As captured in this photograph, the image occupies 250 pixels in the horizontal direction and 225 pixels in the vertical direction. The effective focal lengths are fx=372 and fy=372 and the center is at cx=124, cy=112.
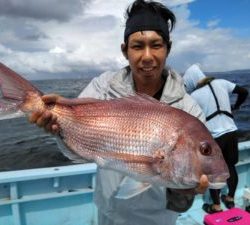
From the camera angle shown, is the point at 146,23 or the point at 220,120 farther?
the point at 220,120

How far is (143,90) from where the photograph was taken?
2.82 metres

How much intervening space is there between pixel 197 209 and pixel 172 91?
3561 millimetres

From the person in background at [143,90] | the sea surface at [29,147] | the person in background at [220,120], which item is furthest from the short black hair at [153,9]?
the sea surface at [29,147]

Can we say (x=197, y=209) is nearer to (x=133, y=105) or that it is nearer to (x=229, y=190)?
(x=229, y=190)

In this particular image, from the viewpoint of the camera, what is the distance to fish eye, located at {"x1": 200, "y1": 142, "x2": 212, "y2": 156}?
2099 mm

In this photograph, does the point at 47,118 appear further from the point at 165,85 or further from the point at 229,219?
the point at 229,219

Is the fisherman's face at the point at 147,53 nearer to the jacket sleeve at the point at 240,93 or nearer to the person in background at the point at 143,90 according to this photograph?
the person in background at the point at 143,90

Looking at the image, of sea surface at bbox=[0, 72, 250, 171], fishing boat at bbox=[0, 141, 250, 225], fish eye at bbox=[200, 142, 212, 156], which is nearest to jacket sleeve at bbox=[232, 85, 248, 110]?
fishing boat at bbox=[0, 141, 250, 225]

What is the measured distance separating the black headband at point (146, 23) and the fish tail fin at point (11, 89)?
0.81 meters

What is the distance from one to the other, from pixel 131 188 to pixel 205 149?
0.57 meters

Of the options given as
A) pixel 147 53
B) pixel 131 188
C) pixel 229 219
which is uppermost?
pixel 147 53

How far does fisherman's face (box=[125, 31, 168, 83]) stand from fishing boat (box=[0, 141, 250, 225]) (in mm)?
2539

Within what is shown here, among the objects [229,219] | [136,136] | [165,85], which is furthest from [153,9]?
[229,219]

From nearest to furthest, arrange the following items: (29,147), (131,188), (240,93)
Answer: (131,188) < (240,93) < (29,147)
